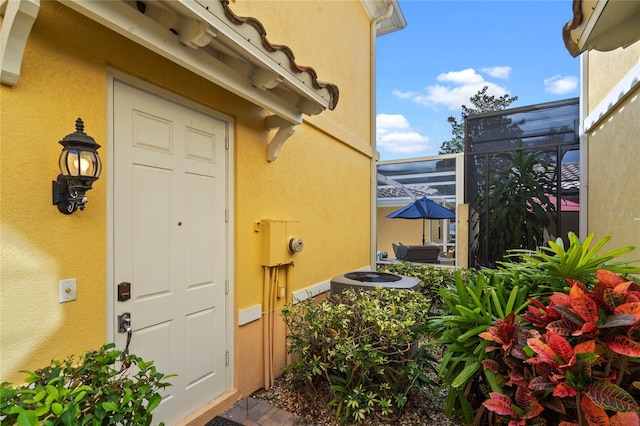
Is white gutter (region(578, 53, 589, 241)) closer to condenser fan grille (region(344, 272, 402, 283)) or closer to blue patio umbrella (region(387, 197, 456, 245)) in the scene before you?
blue patio umbrella (region(387, 197, 456, 245))

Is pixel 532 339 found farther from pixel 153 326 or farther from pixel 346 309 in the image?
pixel 153 326

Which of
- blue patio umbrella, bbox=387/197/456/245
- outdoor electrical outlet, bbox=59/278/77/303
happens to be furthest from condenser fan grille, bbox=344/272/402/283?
blue patio umbrella, bbox=387/197/456/245

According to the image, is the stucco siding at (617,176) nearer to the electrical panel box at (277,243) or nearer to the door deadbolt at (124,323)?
the electrical panel box at (277,243)

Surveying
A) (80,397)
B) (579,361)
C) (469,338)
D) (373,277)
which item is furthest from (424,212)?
(80,397)

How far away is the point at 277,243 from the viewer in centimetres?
366

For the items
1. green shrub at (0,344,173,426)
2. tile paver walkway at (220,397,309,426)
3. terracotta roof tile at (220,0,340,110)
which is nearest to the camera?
green shrub at (0,344,173,426)

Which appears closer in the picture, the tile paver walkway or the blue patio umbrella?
the tile paver walkway

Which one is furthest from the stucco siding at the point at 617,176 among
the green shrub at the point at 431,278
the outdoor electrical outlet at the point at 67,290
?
the outdoor electrical outlet at the point at 67,290

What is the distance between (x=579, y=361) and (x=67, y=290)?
3041 millimetres

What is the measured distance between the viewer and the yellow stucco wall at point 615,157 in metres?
3.77

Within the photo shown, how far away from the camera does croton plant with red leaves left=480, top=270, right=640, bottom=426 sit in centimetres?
159

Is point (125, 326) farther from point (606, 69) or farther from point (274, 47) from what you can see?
point (606, 69)

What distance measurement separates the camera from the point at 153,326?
2604 millimetres

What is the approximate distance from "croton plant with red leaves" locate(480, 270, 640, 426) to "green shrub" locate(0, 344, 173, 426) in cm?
202
